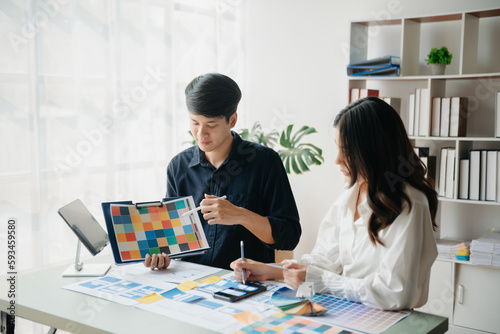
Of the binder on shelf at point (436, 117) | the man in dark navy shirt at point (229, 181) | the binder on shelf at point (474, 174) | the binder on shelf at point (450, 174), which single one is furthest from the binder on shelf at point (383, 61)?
the man in dark navy shirt at point (229, 181)

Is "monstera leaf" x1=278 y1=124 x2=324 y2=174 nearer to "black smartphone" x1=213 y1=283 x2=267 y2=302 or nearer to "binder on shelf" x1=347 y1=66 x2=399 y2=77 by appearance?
"binder on shelf" x1=347 y1=66 x2=399 y2=77

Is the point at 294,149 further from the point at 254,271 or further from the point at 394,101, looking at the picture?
the point at 254,271

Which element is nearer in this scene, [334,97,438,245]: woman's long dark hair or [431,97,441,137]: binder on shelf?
[334,97,438,245]: woman's long dark hair

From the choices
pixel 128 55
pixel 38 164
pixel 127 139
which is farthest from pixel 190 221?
pixel 128 55

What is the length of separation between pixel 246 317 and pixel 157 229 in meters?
0.74

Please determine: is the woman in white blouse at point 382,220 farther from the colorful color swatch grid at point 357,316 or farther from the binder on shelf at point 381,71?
the binder on shelf at point 381,71

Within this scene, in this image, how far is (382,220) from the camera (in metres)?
1.69

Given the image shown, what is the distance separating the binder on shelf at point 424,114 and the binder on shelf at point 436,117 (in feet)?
0.14

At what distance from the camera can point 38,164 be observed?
309 centimetres

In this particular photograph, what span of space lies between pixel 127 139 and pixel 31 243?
0.97 metres

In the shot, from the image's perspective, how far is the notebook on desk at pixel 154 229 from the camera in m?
2.13

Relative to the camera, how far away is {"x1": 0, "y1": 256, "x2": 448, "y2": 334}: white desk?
156cm

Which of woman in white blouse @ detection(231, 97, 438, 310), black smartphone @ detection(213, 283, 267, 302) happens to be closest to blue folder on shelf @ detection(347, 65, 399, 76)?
woman in white blouse @ detection(231, 97, 438, 310)

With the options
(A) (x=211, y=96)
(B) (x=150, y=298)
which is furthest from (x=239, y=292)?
(A) (x=211, y=96)
